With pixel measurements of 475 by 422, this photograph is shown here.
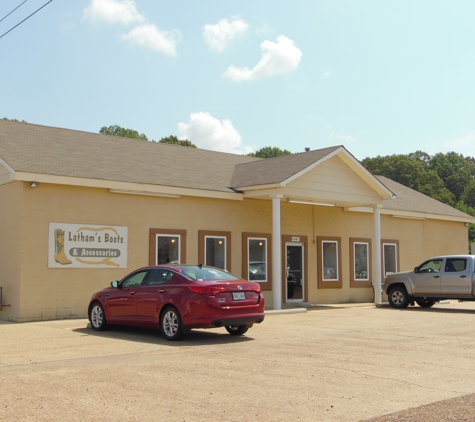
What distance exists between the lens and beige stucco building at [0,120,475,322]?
16594 mm

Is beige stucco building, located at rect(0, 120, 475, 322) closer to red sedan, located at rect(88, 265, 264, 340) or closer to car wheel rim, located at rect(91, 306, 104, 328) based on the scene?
car wheel rim, located at rect(91, 306, 104, 328)

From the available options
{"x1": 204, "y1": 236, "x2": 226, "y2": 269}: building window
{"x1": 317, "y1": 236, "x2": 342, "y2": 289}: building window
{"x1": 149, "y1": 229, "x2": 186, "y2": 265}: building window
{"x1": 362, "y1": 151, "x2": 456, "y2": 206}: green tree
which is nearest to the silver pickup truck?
{"x1": 317, "y1": 236, "x2": 342, "y2": 289}: building window

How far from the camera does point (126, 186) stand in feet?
58.7

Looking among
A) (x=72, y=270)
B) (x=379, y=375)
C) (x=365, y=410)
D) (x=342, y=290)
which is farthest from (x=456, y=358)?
(x=342, y=290)

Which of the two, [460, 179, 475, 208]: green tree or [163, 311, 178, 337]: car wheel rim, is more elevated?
[460, 179, 475, 208]: green tree

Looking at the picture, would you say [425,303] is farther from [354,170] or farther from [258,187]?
[258,187]

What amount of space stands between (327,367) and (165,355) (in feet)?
8.85

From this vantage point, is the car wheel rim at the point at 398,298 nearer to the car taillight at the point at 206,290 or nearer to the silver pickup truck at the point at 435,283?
the silver pickup truck at the point at 435,283

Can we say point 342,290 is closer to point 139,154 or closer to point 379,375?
point 139,154

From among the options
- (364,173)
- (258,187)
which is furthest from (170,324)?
(364,173)

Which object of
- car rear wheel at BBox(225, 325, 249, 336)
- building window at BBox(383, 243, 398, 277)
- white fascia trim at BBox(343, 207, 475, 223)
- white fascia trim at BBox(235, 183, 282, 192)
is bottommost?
car rear wheel at BBox(225, 325, 249, 336)

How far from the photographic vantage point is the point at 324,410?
700 centimetres

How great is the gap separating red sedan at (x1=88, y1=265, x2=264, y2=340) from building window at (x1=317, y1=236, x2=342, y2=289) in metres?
10.5

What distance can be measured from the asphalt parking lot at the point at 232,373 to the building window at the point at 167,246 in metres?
4.27
